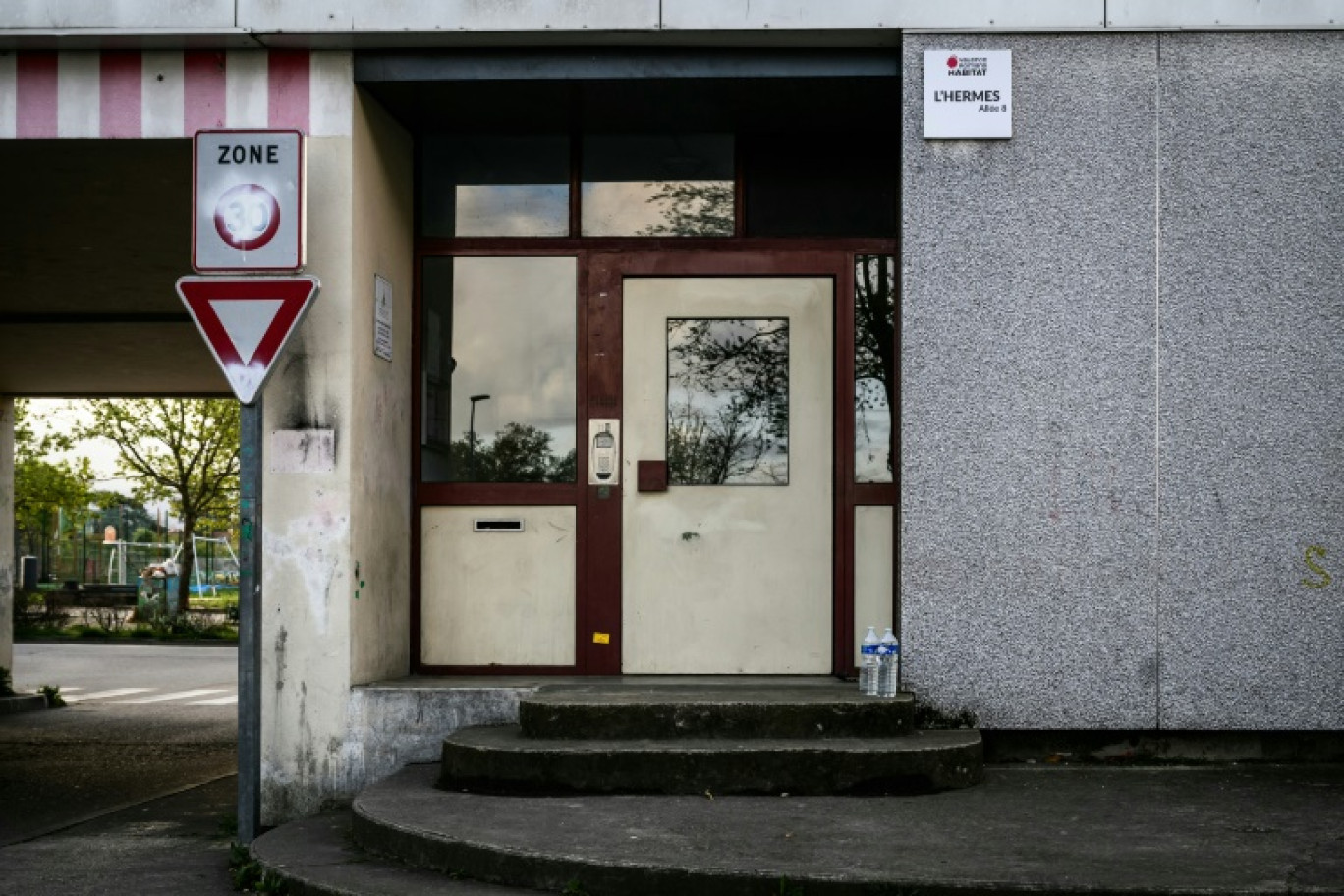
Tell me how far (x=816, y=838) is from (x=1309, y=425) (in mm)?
3275

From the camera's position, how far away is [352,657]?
7.09 metres

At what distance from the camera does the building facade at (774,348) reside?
6926mm

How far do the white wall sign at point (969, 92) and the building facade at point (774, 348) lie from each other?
0.03 metres

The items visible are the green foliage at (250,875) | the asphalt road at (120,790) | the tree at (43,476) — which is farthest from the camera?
the tree at (43,476)

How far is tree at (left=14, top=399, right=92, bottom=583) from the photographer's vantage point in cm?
2992

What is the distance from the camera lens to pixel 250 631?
6438 millimetres

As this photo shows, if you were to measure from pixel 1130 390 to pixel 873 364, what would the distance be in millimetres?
1465

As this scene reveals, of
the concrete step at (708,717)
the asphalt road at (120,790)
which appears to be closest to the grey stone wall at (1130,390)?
the concrete step at (708,717)

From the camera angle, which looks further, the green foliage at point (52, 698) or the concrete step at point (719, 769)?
the green foliage at point (52, 698)

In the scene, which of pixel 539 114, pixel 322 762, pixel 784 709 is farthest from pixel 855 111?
pixel 322 762

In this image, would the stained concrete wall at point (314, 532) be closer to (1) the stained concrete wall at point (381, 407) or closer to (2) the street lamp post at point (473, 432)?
(1) the stained concrete wall at point (381, 407)

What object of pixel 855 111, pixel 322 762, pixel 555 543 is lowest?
pixel 322 762

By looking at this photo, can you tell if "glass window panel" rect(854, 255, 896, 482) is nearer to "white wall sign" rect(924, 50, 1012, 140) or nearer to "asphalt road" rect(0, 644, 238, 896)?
"white wall sign" rect(924, 50, 1012, 140)

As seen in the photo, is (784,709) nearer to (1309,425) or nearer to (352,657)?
(352,657)
